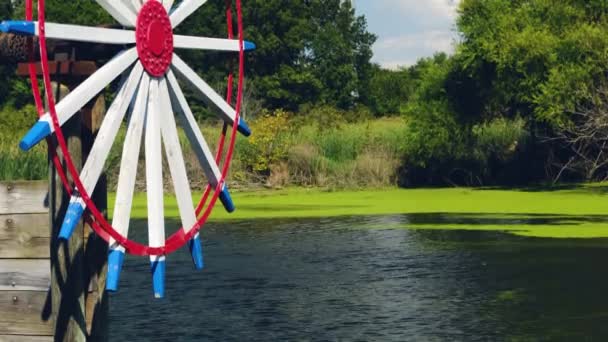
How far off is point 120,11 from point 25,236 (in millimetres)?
1475

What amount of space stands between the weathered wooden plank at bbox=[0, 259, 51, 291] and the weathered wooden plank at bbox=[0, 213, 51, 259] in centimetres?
4

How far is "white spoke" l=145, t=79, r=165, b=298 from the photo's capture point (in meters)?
5.91

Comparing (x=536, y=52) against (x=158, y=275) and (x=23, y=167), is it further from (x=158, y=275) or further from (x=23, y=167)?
(x=158, y=275)

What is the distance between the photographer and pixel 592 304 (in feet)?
44.7

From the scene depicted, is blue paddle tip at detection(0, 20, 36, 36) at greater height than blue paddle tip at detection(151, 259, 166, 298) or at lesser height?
greater

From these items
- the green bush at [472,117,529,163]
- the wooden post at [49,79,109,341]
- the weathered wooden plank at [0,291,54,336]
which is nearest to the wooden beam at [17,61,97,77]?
the wooden post at [49,79,109,341]

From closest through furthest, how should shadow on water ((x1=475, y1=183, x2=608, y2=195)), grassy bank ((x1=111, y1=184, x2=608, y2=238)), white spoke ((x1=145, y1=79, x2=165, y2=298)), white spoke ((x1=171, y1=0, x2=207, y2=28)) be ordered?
white spoke ((x1=145, y1=79, x2=165, y2=298)) → white spoke ((x1=171, y1=0, x2=207, y2=28)) → grassy bank ((x1=111, y1=184, x2=608, y2=238)) → shadow on water ((x1=475, y1=183, x2=608, y2=195))

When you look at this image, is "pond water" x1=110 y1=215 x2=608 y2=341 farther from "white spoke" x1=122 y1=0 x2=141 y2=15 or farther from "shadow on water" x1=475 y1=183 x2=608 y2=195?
"shadow on water" x1=475 y1=183 x2=608 y2=195

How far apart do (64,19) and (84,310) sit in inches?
2228

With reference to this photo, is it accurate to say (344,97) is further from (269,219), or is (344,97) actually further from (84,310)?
(84,310)

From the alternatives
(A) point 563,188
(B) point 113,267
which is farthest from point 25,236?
(A) point 563,188

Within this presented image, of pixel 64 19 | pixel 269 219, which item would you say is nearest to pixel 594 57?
pixel 269 219

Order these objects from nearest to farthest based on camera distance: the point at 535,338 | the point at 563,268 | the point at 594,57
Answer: the point at 535,338
the point at 563,268
the point at 594,57

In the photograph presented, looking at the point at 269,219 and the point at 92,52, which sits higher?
the point at 92,52
